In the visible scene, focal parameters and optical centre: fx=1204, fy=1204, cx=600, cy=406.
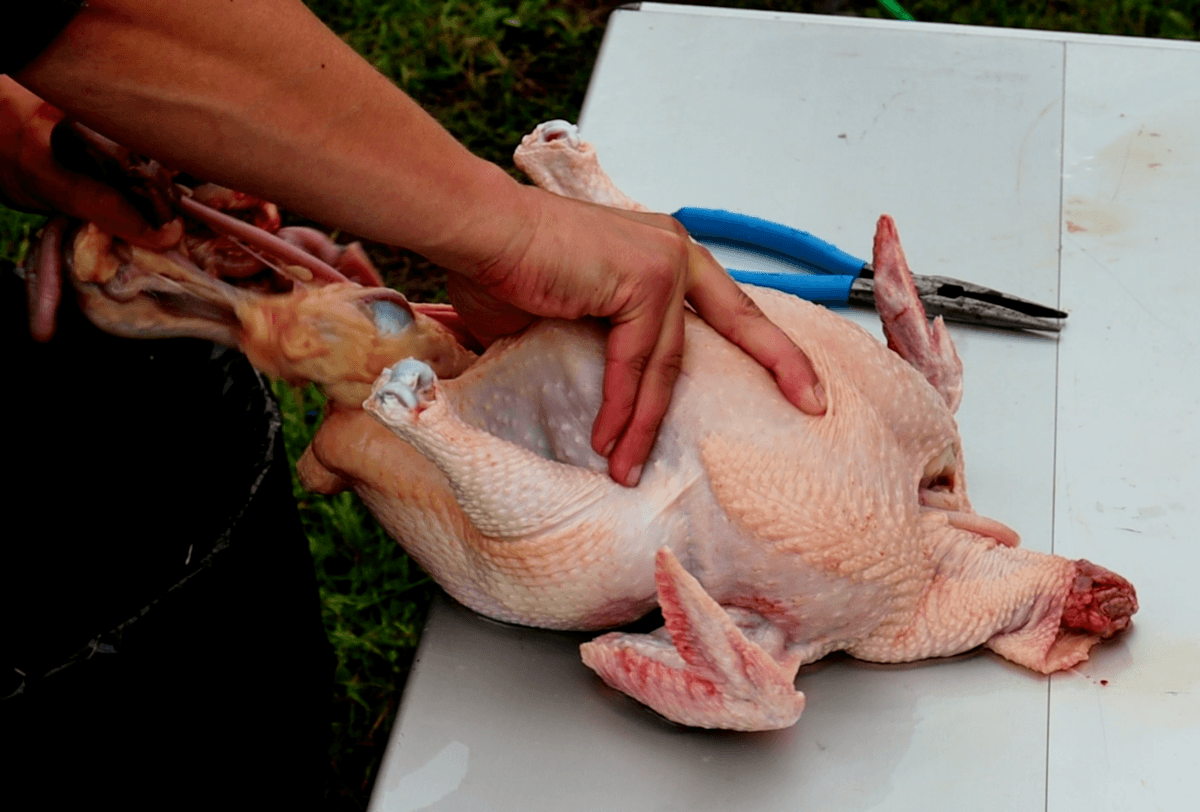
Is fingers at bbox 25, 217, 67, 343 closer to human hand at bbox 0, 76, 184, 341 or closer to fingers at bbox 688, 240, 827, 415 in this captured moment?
human hand at bbox 0, 76, 184, 341

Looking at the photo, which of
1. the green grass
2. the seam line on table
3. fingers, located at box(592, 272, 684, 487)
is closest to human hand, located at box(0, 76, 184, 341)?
fingers, located at box(592, 272, 684, 487)

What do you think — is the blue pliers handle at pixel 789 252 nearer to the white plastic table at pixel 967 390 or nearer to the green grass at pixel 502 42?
the white plastic table at pixel 967 390

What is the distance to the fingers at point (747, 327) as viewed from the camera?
4.45ft

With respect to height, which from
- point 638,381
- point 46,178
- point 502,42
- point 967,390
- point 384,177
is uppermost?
point 384,177

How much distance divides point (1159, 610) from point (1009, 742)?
0.28m

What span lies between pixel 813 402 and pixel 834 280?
487 mm

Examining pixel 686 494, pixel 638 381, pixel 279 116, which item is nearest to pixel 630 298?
pixel 638 381

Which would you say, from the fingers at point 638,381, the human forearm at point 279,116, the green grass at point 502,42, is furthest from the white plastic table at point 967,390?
the green grass at point 502,42

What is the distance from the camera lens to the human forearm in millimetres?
999

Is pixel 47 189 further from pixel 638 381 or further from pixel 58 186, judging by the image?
pixel 638 381

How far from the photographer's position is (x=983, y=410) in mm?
1675

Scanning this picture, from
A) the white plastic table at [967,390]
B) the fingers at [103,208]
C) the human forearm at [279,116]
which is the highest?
the human forearm at [279,116]

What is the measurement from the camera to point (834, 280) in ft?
5.85

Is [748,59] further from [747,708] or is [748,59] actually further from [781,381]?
[747,708]
